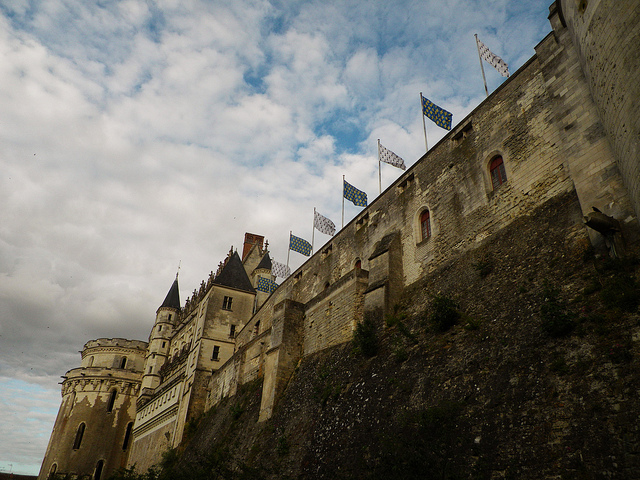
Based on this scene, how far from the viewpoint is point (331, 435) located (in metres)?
12.8

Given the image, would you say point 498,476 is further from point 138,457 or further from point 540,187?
point 138,457

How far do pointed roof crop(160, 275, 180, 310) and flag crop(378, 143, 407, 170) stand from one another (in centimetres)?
3872

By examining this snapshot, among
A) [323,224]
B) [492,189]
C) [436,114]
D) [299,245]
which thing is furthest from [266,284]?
[492,189]

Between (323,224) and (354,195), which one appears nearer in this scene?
(354,195)

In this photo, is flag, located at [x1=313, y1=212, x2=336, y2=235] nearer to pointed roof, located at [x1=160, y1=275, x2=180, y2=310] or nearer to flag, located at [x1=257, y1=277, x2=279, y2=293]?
flag, located at [x1=257, y1=277, x2=279, y2=293]

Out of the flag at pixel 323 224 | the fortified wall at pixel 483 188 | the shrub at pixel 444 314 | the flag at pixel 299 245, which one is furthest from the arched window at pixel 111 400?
the shrub at pixel 444 314

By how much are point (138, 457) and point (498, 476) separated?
38.7m

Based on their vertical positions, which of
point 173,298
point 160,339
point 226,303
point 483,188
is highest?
point 173,298

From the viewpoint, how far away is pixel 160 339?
165ft

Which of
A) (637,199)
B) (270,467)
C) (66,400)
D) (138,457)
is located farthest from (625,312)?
(66,400)

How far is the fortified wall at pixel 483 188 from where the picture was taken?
10227mm

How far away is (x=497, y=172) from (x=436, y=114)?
20.5ft

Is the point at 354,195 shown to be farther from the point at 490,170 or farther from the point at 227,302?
the point at 227,302

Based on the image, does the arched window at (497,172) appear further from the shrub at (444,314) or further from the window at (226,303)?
the window at (226,303)
